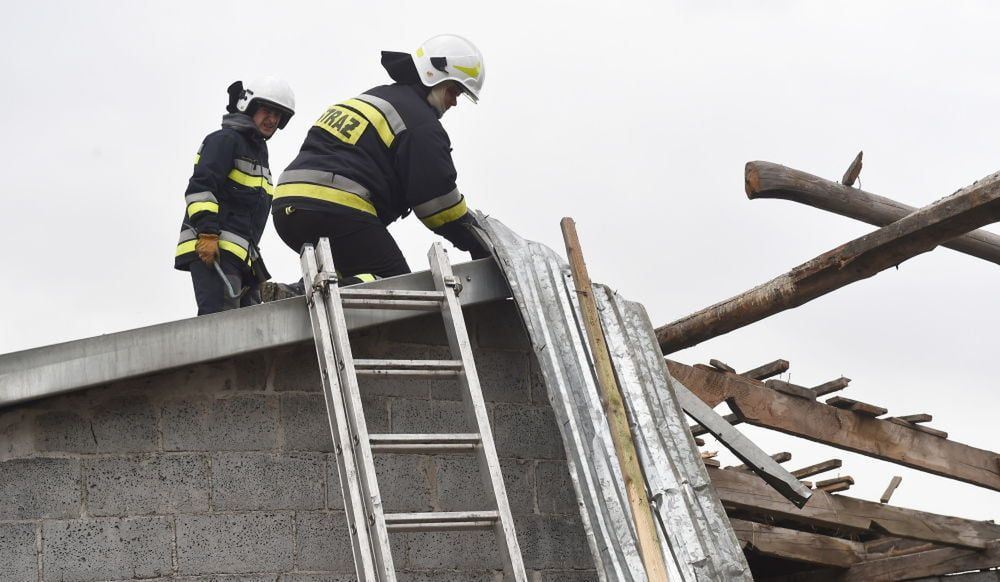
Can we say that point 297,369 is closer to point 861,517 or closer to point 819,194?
point 819,194

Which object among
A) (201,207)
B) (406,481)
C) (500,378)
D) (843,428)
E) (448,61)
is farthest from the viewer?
(843,428)

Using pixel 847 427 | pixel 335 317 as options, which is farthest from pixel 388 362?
pixel 847 427

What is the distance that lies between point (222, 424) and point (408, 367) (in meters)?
0.87

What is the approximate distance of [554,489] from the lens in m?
6.46

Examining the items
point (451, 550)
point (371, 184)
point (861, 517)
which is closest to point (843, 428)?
point (861, 517)

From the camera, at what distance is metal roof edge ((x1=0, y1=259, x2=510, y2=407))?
18.1 feet

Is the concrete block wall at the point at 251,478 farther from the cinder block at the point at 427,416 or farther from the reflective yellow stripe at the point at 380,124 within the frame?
the reflective yellow stripe at the point at 380,124

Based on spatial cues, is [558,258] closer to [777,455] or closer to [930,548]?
[777,455]

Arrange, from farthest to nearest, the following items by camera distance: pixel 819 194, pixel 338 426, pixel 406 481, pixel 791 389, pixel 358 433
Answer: pixel 791 389, pixel 819 194, pixel 406 481, pixel 338 426, pixel 358 433

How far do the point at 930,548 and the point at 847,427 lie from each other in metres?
2.26

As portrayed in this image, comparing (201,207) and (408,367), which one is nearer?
(408,367)

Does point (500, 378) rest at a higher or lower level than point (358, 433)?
higher

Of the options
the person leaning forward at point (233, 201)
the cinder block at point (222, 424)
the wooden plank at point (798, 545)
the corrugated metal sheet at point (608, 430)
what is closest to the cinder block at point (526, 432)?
the corrugated metal sheet at point (608, 430)

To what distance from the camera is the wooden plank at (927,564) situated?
33.1 feet
